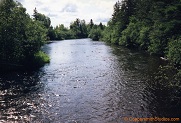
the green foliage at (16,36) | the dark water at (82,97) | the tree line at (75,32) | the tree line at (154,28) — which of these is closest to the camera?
the dark water at (82,97)

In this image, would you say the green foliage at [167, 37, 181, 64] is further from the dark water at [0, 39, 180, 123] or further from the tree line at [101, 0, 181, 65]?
the dark water at [0, 39, 180, 123]

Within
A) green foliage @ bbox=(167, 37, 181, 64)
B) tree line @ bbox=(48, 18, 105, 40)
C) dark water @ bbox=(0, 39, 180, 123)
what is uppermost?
tree line @ bbox=(48, 18, 105, 40)

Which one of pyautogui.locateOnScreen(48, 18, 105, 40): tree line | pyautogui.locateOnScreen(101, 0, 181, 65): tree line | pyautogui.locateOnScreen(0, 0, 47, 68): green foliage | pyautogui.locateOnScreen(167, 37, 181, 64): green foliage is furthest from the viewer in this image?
pyautogui.locateOnScreen(48, 18, 105, 40): tree line

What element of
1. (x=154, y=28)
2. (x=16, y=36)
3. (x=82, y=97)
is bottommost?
(x=82, y=97)

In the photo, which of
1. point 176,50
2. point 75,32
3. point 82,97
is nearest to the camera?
point 82,97

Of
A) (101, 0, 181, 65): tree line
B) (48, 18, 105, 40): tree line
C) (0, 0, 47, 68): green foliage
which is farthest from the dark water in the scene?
(48, 18, 105, 40): tree line

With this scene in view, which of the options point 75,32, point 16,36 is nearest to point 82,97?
point 16,36

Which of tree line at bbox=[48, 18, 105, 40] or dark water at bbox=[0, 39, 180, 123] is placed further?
tree line at bbox=[48, 18, 105, 40]

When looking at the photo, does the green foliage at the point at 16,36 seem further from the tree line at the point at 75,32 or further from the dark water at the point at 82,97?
the tree line at the point at 75,32

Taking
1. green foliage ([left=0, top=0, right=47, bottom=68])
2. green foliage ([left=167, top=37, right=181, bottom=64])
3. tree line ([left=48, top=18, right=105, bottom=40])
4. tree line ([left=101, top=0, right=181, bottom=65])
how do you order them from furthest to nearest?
tree line ([left=48, top=18, right=105, bottom=40]) → tree line ([left=101, top=0, right=181, bottom=65]) → green foliage ([left=0, top=0, right=47, bottom=68]) → green foliage ([left=167, top=37, right=181, bottom=64])

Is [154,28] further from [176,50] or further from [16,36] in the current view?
[16,36]

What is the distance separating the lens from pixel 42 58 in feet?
141

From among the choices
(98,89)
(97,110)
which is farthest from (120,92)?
(97,110)

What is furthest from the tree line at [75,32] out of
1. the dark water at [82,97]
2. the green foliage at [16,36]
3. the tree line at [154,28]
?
the dark water at [82,97]
